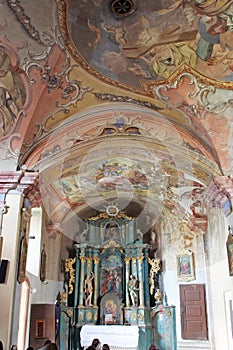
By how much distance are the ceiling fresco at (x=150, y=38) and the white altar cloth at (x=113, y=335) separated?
9.54 m

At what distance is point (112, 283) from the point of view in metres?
15.2

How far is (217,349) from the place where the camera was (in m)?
10.9

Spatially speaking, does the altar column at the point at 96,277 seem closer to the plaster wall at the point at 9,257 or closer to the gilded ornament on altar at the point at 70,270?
the gilded ornament on altar at the point at 70,270

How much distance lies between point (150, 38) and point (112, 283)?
11.1m

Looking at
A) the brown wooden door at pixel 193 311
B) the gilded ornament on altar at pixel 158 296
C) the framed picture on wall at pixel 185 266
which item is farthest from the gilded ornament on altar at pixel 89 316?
the framed picture on wall at pixel 185 266

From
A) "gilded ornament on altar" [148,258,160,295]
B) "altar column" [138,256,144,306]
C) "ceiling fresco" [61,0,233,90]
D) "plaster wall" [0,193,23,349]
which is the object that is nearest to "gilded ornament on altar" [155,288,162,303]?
"gilded ornament on altar" [148,258,160,295]

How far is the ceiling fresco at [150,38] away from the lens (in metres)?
5.83

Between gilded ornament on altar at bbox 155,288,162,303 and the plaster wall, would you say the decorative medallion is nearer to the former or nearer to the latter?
Answer: the plaster wall

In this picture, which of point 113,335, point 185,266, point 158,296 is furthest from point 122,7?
point 113,335

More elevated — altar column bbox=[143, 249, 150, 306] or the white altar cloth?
altar column bbox=[143, 249, 150, 306]

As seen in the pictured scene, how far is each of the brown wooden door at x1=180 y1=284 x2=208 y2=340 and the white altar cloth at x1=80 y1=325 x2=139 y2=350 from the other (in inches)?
71.1

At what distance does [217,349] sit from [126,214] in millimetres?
6721

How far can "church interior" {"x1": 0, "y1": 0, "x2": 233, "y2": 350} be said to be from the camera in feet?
20.6

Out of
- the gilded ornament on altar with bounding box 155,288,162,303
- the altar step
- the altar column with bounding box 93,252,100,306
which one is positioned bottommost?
the altar step
